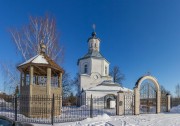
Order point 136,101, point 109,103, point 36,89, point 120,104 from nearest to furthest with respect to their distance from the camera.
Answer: point 36,89 < point 120,104 < point 136,101 < point 109,103

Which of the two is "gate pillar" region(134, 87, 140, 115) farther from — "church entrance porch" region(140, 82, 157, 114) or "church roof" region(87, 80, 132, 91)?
"church roof" region(87, 80, 132, 91)

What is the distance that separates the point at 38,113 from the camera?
46.0 feet

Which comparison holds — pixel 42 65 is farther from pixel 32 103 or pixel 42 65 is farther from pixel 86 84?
pixel 86 84

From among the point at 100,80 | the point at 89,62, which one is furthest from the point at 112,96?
the point at 89,62

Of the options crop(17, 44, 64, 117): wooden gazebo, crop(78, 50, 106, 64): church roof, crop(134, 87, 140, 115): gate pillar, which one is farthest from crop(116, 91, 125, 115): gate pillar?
crop(78, 50, 106, 64): church roof

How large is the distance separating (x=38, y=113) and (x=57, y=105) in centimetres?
172

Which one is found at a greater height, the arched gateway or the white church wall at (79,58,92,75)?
the white church wall at (79,58,92,75)

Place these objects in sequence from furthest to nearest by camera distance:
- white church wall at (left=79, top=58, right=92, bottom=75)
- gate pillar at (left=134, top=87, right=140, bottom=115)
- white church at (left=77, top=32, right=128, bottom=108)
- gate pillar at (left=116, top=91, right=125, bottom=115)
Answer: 1. white church wall at (left=79, top=58, right=92, bottom=75)
2. white church at (left=77, top=32, right=128, bottom=108)
3. gate pillar at (left=134, top=87, right=140, bottom=115)
4. gate pillar at (left=116, top=91, right=125, bottom=115)

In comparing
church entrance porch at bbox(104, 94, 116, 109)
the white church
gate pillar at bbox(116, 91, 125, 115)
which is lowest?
church entrance porch at bbox(104, 94, 116, 109)

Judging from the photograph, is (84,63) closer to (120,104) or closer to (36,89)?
(120,104)

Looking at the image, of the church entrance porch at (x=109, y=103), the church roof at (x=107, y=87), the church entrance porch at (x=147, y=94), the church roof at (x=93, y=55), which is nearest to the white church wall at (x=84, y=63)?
the church roof at (x=93, y=55)

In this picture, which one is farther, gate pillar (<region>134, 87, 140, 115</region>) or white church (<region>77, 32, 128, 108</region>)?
white church (<region>77, 32, 128, 108</region>)

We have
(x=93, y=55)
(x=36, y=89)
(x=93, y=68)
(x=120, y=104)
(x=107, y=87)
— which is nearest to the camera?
(x=36, y=89)

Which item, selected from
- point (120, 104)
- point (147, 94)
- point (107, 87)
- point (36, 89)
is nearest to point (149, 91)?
point (147, 94)
